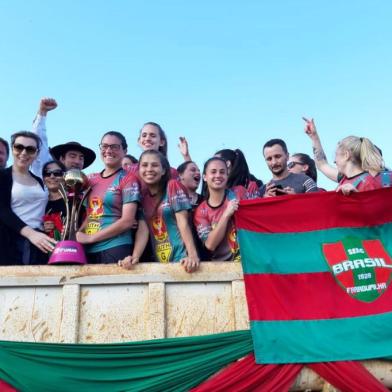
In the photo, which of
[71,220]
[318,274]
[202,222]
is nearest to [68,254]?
[71,220]

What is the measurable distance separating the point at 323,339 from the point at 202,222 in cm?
145

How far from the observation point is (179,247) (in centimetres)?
431

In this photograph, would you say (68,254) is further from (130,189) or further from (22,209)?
(22,209)

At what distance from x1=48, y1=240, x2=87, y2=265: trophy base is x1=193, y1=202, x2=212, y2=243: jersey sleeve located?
41.0 inches

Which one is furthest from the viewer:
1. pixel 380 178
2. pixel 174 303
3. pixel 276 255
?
pixel 380 178

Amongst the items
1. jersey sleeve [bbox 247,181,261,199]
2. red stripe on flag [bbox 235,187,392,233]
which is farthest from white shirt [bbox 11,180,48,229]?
jersey sleeve [bbox 247,181,261,199]

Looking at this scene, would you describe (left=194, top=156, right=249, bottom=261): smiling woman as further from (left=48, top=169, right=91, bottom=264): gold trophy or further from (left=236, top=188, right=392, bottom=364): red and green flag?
(left=48, top=169, right=91, bottom=264): gold trophy

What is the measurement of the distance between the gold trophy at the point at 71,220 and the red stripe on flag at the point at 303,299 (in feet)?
4.48

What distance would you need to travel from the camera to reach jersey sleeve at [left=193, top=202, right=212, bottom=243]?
4.45 meters

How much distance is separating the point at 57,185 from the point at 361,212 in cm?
285

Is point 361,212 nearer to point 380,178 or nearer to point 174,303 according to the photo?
point 380,178

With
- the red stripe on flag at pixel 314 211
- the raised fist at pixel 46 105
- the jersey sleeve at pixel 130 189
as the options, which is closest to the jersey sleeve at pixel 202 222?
the red stripe on flag at pixel 314 211

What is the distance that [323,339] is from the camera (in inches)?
147

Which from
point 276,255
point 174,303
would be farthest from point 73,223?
point 276,255
